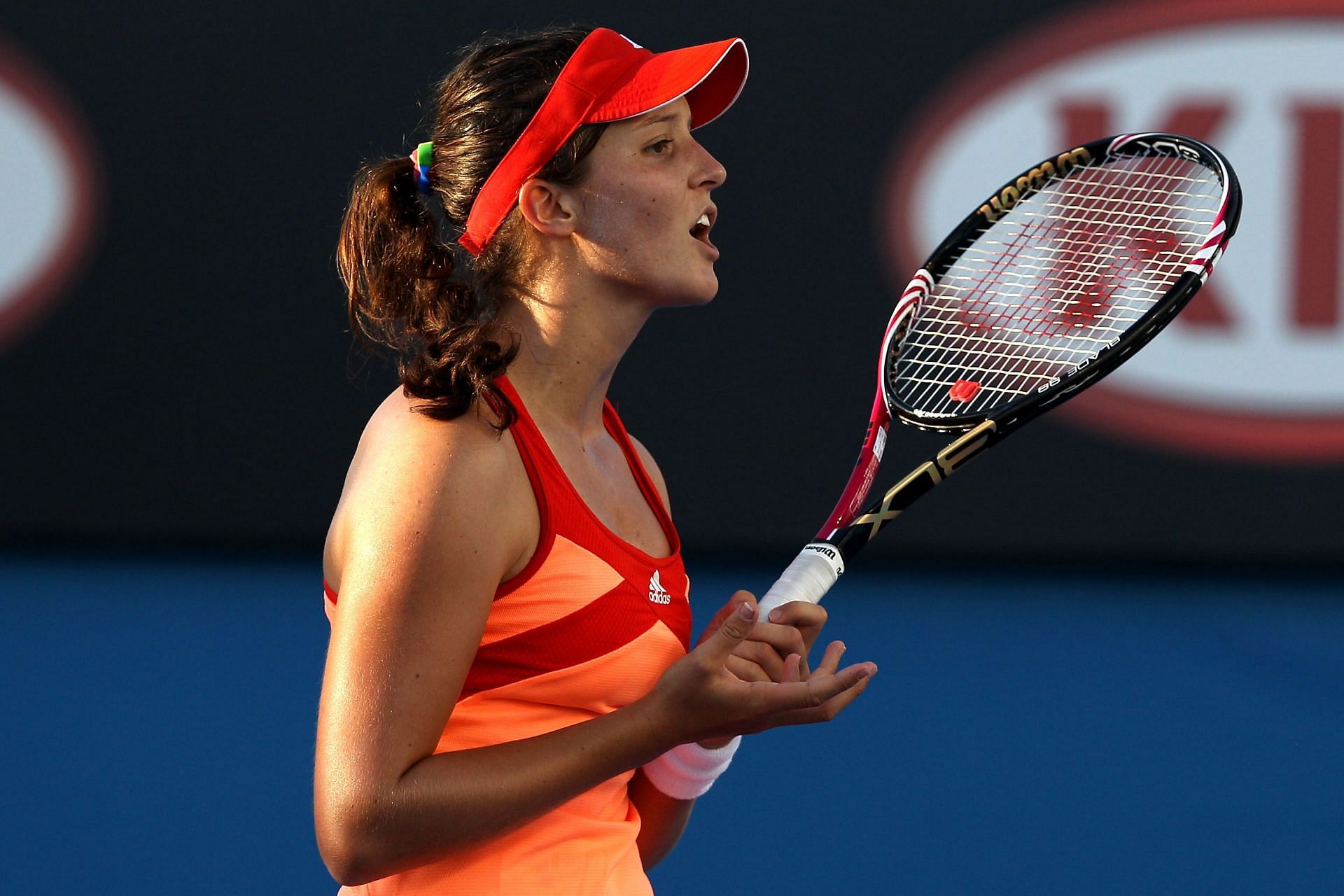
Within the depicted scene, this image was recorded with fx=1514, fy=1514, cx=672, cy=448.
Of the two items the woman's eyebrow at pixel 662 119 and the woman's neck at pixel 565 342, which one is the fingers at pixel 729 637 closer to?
the woman's neck at pixel 565 342

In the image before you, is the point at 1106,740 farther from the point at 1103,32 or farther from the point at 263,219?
the point at 263,219

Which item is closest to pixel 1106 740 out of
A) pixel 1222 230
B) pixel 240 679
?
pixel 1222 230

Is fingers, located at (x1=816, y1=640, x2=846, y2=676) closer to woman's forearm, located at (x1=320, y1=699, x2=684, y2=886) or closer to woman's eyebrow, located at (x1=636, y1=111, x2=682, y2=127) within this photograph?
woman's forearm, located at (x1=320, y1=699, x2=684, y2=886)

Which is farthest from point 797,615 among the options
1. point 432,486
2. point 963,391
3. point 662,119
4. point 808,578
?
point 963,391

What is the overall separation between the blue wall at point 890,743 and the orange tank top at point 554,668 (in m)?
1.50

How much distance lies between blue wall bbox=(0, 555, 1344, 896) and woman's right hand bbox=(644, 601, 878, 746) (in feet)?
5.09

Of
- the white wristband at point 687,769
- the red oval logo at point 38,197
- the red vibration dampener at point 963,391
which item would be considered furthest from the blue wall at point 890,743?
the white wristband at point 687,769

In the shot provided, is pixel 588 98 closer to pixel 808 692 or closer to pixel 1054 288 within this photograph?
pixel 808 692

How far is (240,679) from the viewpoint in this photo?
381cm

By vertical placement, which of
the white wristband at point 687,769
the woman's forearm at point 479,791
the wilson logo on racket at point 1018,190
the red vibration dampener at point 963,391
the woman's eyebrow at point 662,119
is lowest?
the white wristband at point 687,769

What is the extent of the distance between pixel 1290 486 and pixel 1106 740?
1.58m

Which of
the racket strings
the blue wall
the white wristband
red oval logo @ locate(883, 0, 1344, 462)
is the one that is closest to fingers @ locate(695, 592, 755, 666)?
the white wristband

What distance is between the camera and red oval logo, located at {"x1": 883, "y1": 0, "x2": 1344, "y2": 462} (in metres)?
4.47

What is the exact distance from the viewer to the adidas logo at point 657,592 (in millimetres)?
1407
